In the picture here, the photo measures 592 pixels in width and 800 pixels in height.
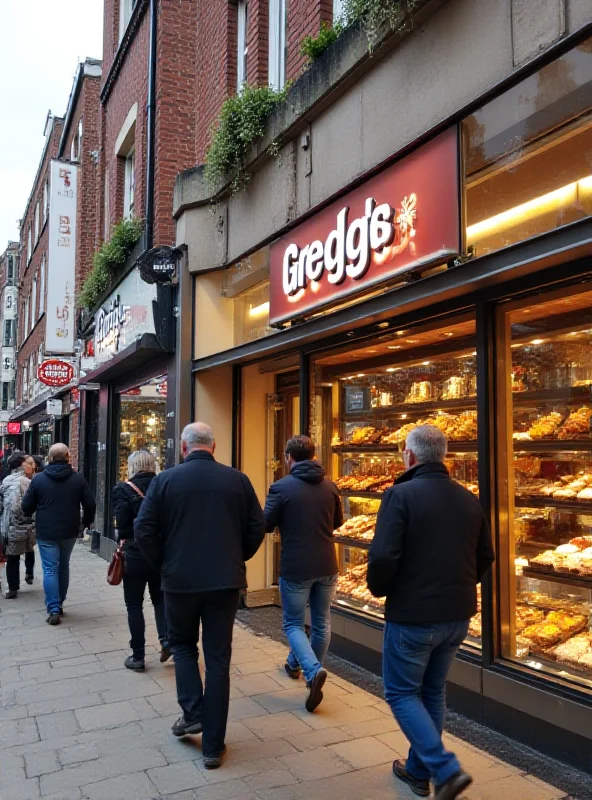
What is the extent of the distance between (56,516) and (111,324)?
5501 millimetres

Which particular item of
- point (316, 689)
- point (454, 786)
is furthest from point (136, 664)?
point (454, 786)

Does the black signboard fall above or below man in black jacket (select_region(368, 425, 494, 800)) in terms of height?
above

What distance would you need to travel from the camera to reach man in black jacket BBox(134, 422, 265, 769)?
156 inches

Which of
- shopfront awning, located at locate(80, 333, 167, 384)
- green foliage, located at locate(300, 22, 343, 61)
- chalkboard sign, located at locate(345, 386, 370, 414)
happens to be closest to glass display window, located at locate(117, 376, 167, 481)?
shopfront awning, located at locate(80, 333, 167, 384)

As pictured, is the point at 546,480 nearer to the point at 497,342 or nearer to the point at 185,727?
the point at 497,342

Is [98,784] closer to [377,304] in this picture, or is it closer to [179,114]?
[377,304]

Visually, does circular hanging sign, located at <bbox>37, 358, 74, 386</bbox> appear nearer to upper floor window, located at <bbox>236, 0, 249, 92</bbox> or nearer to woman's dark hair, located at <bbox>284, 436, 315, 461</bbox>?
upper floor window, located at <bbox>236, 0, 249, 92</bbox>

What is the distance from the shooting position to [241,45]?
8.95 meters

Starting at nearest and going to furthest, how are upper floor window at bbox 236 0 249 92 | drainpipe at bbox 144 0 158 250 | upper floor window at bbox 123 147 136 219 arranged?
1. upper floor window at bbox 236 0 249 92
2. drainpipe at bbox 144 0 158 250
3. upper floor window at bbox 123 147 136 219

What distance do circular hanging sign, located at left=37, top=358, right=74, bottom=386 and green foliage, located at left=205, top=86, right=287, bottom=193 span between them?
28.9 feet

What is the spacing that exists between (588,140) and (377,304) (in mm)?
1938

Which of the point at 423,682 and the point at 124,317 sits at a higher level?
the point at 124,317

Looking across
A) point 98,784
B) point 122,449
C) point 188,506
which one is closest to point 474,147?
point 188,506

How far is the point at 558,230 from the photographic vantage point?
3.77 metres
